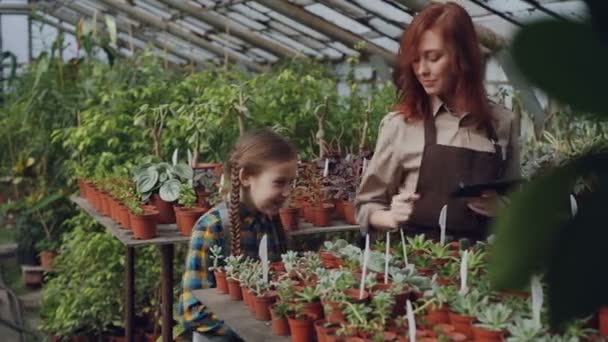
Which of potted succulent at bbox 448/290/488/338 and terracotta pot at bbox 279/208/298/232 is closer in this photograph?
potted succulent at bbox 448/290/488/338

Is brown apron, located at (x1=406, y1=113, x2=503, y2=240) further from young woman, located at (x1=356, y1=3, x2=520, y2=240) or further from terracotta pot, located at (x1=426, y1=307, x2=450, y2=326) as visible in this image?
terracotta pot, located at (x1=426, y1=307, x2=450, y2=326)

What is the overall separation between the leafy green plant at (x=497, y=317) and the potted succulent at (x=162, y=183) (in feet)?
7.59

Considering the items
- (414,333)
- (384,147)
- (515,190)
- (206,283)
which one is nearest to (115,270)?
(206,283)

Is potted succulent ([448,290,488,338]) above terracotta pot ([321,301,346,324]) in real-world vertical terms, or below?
above

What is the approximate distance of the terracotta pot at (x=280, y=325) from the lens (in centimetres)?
163

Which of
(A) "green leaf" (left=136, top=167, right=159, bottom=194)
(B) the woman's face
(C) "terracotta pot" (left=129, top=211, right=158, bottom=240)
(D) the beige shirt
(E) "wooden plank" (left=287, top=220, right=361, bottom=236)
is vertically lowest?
(E) "wooden plank" (left=287, top=220, right=361, bottom=236)

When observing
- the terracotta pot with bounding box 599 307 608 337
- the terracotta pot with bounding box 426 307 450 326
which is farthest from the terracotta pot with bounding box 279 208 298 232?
the terracotta pot with bounding box 599 307 608 337

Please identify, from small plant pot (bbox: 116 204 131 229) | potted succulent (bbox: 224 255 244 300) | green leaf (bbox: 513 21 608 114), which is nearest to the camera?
green leaf (bbox: 513 21 608 114)

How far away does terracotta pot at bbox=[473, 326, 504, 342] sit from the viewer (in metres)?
1.24

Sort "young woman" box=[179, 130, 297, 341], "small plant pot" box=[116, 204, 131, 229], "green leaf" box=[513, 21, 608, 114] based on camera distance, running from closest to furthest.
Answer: "green leaf" box=[513, 21, 608, 114], "young woman" box=[179, 130, 297, 341], "small plant pot" box=[116, 204, 131, 229]

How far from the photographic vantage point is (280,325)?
1635 millimetres

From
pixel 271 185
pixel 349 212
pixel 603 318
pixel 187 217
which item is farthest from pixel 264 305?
pixel 349 212

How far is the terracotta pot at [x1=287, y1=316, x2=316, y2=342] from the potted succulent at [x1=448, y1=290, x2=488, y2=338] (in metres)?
0.30

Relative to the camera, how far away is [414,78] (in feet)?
6.56
